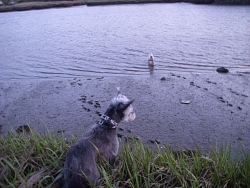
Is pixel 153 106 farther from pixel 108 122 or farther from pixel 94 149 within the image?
pixel 94 149

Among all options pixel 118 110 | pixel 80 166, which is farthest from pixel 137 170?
pixel 118 110

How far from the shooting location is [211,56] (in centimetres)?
1408

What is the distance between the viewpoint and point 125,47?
16.7 m

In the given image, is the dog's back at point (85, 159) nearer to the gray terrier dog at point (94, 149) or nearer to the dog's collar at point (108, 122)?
the gray terrier dog at point (94, 149)

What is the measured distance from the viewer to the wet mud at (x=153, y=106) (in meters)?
7.15

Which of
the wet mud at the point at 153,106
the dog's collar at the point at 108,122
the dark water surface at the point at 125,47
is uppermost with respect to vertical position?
the dog's collar at the point at 108,122

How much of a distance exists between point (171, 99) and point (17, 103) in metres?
5.43

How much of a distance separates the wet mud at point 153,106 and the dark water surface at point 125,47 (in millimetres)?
1484

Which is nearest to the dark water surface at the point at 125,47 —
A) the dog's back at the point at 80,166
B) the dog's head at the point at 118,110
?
the dog's head at the point at 118,110

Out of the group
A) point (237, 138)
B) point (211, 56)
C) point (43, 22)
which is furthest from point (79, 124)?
point (43, 22)

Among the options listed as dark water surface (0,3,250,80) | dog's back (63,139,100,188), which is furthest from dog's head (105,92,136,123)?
dark water surface (0,3,250,80)

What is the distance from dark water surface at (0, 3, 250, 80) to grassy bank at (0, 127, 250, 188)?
7.99 meters

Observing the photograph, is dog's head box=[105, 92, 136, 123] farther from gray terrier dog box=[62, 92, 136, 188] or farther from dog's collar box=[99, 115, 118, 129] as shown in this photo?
dog's collar box=[99, 115, 118, 129]

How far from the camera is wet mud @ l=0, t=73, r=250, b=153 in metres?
7.15
